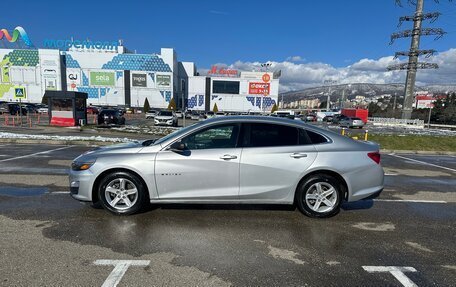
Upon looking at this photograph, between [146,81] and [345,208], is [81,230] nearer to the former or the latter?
[345,208]

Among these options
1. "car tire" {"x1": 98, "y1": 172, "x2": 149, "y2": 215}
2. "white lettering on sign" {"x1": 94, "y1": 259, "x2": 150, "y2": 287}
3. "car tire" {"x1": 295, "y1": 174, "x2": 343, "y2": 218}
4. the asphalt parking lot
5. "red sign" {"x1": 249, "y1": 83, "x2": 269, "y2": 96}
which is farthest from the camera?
"red sign" {"x1": 249, "y1": 83, "x2": 269, "y2": 96}

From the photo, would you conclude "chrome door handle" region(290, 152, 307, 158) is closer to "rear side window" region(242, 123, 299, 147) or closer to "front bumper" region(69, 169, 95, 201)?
"rear side window" region(242, 123, 299, 147)

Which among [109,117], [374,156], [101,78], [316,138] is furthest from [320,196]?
[101,78]

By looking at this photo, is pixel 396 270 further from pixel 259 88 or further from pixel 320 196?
pixel 259 88

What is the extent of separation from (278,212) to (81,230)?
3.09 m

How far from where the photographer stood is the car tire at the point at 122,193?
454 centimetres

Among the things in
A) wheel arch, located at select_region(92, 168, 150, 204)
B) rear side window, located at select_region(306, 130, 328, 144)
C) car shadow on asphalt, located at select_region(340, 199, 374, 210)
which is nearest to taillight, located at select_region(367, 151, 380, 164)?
rear side window, located at select_region(306, 130, 328, 144)

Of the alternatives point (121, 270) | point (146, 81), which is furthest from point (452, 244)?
point (146, 81)

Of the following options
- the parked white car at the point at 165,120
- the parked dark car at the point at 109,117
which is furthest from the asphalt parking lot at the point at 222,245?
the parked white car at the point at 165,120

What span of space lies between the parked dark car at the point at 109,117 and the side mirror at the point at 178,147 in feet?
79.1

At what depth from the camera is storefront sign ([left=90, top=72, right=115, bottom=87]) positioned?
3142 inches

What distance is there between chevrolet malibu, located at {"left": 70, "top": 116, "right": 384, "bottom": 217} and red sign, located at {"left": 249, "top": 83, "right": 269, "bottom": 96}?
280 feet

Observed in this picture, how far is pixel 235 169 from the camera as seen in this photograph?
4.45m

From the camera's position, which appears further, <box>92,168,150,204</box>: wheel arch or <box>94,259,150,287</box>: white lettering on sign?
<box>92,168,150,204</box>: wheel arch
